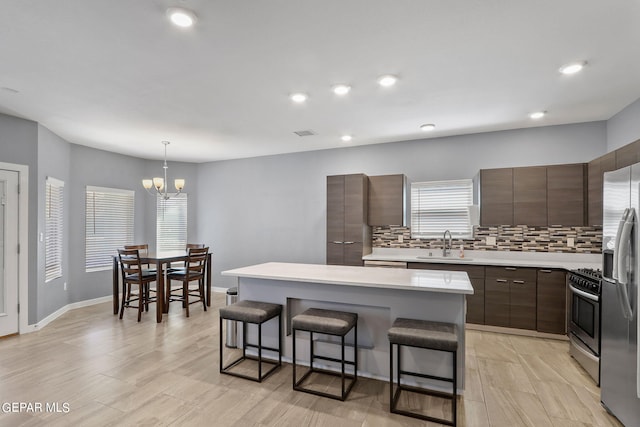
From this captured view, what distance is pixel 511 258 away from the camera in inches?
181

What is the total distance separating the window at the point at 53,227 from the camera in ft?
15.2

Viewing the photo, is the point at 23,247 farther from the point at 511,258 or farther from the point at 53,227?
the point at 511,258

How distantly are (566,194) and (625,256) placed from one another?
2319 millimetres

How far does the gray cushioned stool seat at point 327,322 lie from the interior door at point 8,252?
391 centimetres

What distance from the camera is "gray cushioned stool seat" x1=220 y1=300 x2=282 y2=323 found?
2.86 meters

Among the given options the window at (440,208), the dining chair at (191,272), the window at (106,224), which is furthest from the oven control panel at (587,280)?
the window at (106,224)

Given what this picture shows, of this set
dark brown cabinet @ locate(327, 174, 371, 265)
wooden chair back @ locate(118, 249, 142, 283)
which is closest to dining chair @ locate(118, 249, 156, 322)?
wooden chair back @ locate(118, 249, 142, 283)

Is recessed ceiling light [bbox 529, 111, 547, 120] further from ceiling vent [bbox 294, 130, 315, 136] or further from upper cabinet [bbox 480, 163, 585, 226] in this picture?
ceiling vent [bbox 294, 130, 315, 136]

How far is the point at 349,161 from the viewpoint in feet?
18.4

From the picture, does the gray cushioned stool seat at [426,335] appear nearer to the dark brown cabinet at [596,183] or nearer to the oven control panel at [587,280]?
the oven control panel at [587,280]

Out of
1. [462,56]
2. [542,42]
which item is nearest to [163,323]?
[462,56]

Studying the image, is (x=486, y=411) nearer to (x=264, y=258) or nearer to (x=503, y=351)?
(x=503, y=351)

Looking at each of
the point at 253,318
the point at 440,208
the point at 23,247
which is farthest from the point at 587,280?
the point at 23,247

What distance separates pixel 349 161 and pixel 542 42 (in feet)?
11.4
